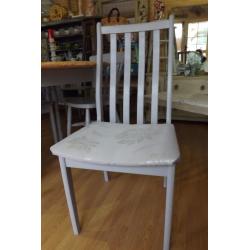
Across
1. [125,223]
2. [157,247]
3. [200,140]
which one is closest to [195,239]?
[157,247]

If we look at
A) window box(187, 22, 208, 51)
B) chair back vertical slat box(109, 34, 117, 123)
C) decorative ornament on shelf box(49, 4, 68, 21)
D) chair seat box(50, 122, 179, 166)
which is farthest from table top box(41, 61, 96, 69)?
decorative ornament on shelf box(49, 4, 68, 21)

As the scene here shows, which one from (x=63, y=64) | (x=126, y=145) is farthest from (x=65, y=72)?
(x=126, y=145)

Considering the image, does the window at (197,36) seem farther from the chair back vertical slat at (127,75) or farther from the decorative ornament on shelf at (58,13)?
the decorative ornament on shelf at (58,13)

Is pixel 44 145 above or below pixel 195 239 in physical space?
above

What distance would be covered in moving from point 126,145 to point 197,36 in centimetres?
221

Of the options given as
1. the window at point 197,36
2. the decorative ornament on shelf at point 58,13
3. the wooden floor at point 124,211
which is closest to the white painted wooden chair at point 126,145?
the wooden floor at point 124,211

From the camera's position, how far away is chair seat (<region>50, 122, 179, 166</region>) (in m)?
0.85

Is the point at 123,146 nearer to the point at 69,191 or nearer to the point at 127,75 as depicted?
the point at 69,191

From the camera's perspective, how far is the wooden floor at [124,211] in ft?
3.53

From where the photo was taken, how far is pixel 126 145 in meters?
0.96

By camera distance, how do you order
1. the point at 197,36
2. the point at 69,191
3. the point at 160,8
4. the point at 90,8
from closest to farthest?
1. the point at 69,191
2. the point at 197,36
3. the point at 160,8
4. the point at 90,8
